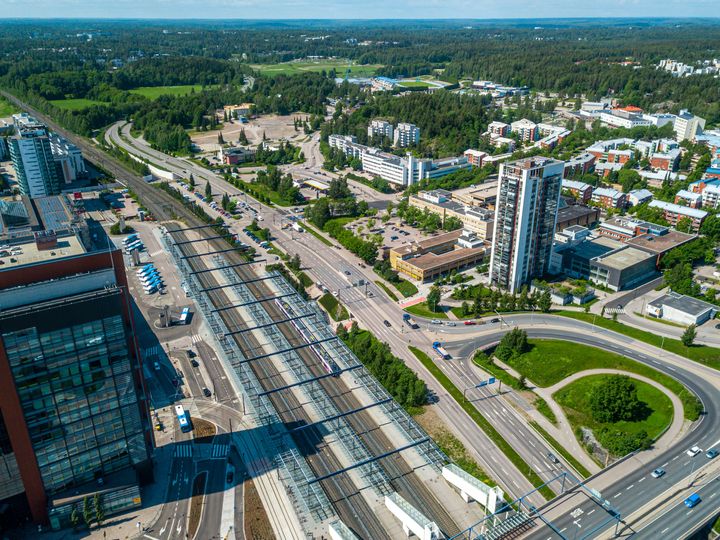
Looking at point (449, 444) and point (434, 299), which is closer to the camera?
point (449, 444)

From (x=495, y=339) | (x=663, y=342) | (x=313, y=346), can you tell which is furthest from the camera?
(x=495, y=339)

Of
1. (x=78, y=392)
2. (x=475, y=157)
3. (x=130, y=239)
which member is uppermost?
(x=78, y=392)

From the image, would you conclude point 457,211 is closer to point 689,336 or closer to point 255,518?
point 689,336

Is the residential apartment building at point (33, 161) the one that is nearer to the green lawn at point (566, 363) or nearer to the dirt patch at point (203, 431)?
the dirt patch at point (203, 431)

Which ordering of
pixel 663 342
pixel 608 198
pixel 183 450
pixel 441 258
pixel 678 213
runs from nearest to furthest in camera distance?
pixel 183 450
pixel 663 342
pixel 441 258
pixel 678 213
pixel 608 198

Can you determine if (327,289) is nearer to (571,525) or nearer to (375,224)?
(375,224)

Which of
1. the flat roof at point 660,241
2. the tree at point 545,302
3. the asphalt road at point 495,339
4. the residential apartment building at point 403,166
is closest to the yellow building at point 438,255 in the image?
the asphalt road at point 495,339

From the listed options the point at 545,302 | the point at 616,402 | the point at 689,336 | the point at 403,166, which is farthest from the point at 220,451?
the point at 403,166
